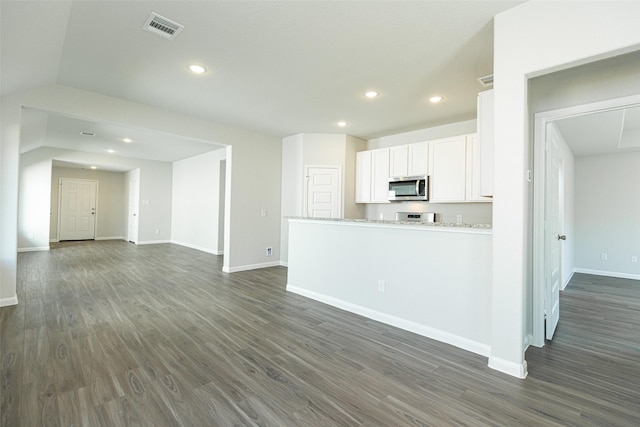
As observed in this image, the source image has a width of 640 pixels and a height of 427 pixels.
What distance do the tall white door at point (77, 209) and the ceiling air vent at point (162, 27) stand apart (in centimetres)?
936

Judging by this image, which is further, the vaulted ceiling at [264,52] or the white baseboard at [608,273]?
the white baseboard at [608,273]

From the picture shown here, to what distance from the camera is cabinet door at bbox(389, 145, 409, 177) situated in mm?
4879

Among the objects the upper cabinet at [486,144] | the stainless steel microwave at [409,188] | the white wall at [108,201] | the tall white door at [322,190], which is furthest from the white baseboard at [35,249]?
the upper cabinet at [486,144]

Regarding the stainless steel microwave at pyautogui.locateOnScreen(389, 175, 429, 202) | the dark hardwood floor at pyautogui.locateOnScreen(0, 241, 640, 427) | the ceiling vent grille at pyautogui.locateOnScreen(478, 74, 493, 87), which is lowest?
the dark hardwood floor at pyautogui.locateOnScreen(0, 241, 640, 427)

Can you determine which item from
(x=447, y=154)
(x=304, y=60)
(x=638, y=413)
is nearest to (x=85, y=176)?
(x=304, y=60)

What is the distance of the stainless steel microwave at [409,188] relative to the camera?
461 centimetres

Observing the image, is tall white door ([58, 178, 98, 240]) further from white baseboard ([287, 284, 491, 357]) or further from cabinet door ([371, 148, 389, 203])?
cabinet door ([371, 148, 389, 203])

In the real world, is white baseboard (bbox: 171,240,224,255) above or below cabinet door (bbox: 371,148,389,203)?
below

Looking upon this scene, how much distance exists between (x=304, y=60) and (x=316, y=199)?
300cm

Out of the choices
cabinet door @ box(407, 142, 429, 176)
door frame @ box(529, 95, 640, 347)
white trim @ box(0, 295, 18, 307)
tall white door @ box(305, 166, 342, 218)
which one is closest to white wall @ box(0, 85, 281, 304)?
white trim @ box(0, 295, 18, 307)

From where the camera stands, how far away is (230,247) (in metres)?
5.21

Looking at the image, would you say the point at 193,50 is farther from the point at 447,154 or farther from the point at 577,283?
the point at 577,283

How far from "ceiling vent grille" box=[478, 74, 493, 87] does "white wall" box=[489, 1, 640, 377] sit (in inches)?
39.0

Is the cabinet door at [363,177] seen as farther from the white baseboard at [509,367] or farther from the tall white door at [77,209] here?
the tall white door at [77,209]
